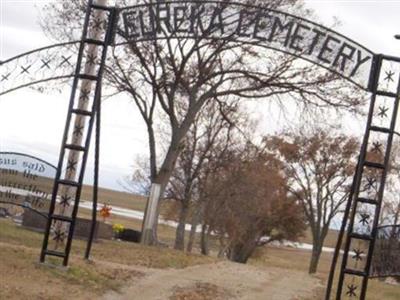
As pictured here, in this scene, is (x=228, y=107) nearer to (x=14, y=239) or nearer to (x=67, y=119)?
(x=14, y=239)

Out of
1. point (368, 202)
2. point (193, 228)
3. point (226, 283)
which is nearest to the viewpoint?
point (368, 202)

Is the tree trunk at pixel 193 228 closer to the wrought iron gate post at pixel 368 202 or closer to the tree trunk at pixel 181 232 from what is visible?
the tree trunk at pixel 181 232

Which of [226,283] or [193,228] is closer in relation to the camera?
[226,283]

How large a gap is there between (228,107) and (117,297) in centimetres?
1843

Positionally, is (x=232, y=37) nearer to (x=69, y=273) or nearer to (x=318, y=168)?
(x=69, y=273)

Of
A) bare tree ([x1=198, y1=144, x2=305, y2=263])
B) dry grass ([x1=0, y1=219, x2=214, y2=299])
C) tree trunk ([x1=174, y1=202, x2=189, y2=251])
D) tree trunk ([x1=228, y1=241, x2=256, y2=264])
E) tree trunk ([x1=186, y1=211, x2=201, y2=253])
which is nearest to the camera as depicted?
dry grass ([x1=0, y1=219, x2=214, y2=299])

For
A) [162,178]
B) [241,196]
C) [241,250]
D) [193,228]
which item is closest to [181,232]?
[193,228]

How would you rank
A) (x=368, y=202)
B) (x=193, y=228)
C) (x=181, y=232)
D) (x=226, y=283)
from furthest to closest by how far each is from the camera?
(x=193, y=228)
(x=181, y=232)
(x=226, y=283)
(x=368, y=202)

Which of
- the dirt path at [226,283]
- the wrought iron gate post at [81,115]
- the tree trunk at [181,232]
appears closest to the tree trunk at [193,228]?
the tree trunk at [181,232]

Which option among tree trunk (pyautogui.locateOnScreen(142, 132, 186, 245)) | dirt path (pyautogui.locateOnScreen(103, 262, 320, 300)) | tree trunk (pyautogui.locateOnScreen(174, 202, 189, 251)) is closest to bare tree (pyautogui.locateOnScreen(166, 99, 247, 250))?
tree trunk (pyautogui.locateOnScreen(174, 202, 189, 251))

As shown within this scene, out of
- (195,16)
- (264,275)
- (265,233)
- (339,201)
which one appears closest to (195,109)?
(264,275)

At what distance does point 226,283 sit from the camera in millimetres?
14297

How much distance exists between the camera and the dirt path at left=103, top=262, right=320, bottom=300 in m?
12.2

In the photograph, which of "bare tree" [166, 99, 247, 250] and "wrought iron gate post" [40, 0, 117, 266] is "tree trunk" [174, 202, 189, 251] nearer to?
"bare tree" [166, 99, 247, 250]
